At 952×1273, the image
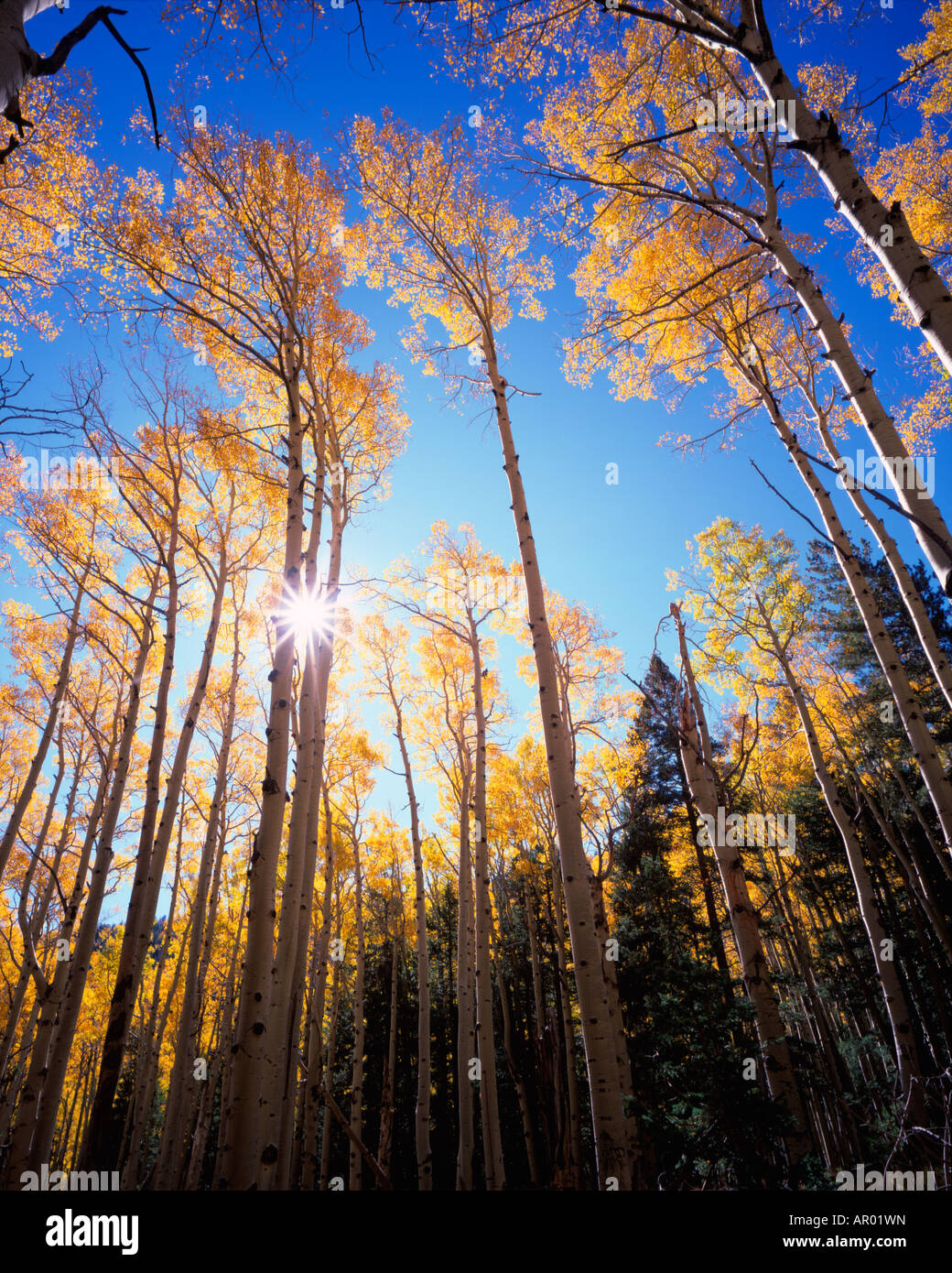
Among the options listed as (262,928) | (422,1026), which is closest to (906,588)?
(262,928)

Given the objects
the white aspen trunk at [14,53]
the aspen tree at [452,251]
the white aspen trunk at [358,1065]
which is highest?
the aspen tree at [452,251]

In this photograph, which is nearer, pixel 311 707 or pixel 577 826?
pixel 577 826

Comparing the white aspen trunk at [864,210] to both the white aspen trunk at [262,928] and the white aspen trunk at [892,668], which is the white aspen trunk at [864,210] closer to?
the white aspen trunk at [892,668]

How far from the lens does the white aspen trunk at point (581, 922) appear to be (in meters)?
2.94

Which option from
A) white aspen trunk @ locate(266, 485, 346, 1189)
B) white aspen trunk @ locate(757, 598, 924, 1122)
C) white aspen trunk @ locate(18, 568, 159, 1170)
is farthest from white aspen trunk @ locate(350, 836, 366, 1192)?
white aspen trunk @ locate(757, 598, 924, 1122)

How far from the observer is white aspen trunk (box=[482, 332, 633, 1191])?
9.66 ft

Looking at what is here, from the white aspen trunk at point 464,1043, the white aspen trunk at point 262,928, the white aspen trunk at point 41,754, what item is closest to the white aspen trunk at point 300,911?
the white aspen trunk at point 262,928

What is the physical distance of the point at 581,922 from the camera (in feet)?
11.3

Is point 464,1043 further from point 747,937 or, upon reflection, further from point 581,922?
point 581,922

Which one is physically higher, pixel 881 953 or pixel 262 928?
pixel 262 928
